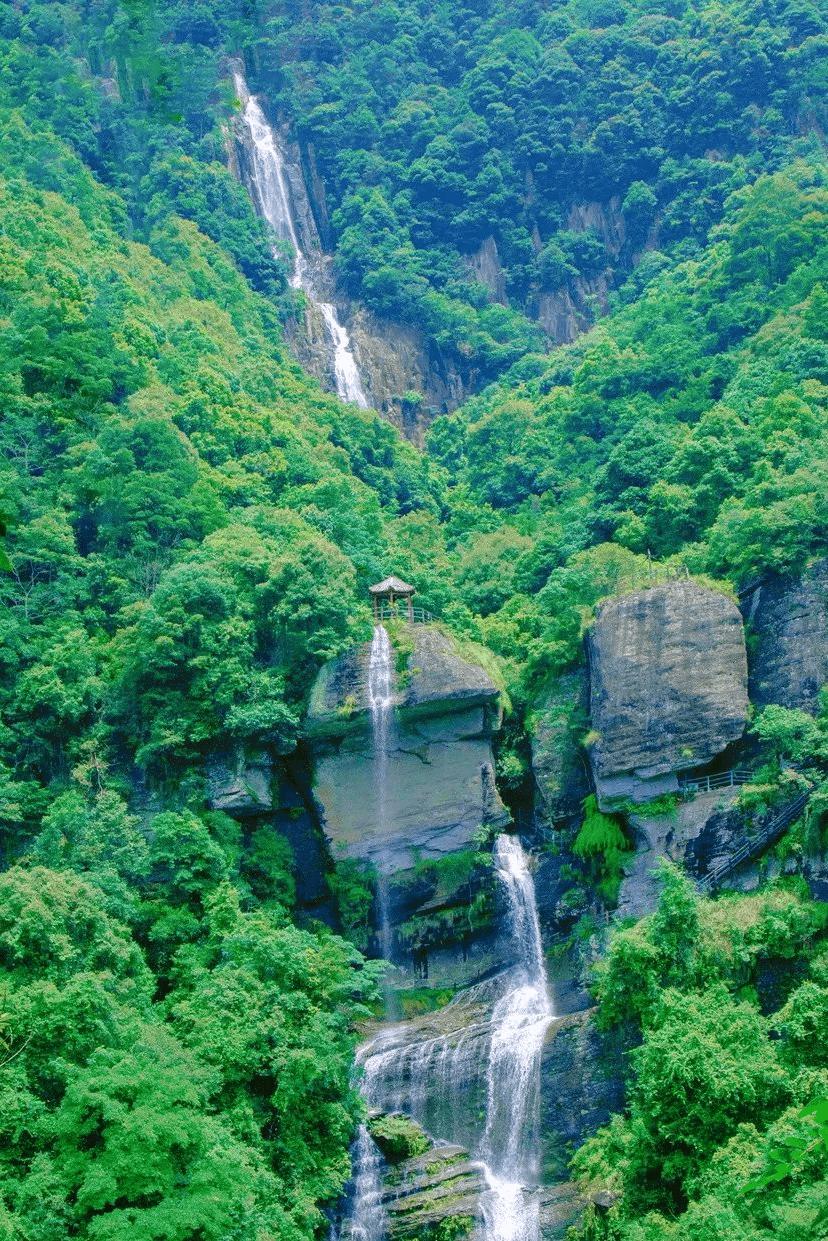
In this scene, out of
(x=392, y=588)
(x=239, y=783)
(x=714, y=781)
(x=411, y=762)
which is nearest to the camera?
(x=714, y=781)

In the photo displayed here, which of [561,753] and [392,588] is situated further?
[392,588]

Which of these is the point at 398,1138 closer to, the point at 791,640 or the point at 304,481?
the point at 791,640

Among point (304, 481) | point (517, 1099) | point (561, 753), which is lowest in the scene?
point (517, 1099)

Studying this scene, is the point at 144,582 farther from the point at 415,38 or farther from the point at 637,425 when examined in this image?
the point at 415,38

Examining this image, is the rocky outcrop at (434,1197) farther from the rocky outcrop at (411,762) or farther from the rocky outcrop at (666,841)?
the rocky outcrop at (411,762)

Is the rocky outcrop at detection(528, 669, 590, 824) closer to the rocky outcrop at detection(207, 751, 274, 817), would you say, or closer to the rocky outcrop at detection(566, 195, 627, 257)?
the rocky outcrop at detection(207, 751, 274, 817)

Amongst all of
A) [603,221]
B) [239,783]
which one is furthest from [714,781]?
[603,221]

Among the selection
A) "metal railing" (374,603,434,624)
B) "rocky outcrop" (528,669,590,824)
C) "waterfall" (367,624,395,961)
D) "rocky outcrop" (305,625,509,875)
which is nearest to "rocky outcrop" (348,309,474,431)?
"metal railing" (374,603,434,624)
